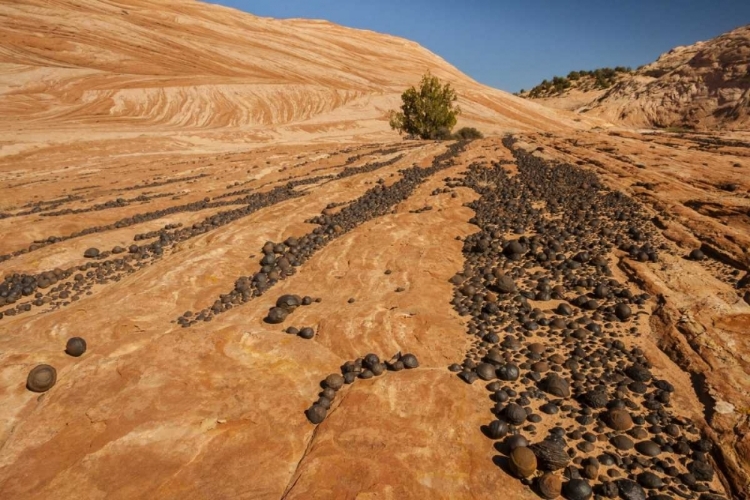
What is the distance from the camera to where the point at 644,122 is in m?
60.8

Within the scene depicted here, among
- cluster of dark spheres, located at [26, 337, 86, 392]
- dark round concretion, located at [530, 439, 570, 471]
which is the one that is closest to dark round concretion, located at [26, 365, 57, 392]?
cluster of dark spheres, located at [26, 337, 86, 392]

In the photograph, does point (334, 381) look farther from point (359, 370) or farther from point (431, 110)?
point (431, 110)

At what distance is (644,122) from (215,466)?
7218 cm

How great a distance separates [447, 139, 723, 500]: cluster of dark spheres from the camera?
4953 millimetres

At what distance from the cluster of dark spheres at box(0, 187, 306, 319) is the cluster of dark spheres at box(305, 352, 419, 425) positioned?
797 centimetres

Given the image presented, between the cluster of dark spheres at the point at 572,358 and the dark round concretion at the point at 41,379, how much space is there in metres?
6.50

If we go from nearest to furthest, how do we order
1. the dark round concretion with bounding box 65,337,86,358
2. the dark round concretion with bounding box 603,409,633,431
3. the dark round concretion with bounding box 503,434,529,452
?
the dark round concretion with bounding box 503,434,529,452
the dark round concretion with bounding box 603,409,633,431
the dark round concretion with bounding box 65,337,86,358

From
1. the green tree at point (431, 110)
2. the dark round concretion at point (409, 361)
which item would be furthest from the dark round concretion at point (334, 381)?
the green tree at point (431, 110)

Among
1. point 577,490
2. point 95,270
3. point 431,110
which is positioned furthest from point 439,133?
point 577,490

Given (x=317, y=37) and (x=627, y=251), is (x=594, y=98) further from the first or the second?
(x=627, y=251)

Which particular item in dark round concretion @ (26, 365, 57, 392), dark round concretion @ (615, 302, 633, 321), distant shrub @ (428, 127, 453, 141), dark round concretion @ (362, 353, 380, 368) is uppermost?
distant shrub @ (428, 127, 453, 141)

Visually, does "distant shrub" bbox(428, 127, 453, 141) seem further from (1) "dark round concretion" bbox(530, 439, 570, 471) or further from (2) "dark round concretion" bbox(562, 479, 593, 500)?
(2) "dark round concretion" bbox(562, 479, 593, 500)

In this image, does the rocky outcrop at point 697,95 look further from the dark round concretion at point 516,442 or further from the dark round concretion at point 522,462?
the dark round concretion at point 522,462

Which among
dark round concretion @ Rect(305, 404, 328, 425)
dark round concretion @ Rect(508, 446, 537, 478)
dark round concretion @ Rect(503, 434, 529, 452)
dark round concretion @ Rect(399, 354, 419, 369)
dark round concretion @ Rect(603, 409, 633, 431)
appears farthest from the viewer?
dark round concretion @ Rect(399, 354, 419, 369)
